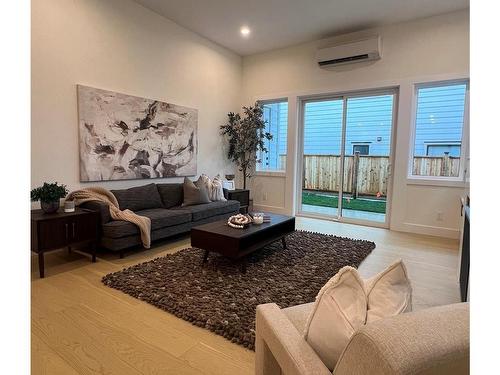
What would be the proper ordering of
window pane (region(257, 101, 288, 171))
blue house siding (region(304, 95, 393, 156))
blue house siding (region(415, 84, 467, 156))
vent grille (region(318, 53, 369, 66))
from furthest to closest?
window pane (region(257, 101, 288, 171))
blue house siding (region(304, 95, 393, 156))
vent grille (region(318, 53, 369, 66))
blue house siding (region(415, 84, 467, 156))

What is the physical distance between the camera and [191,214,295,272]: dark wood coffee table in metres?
2.75

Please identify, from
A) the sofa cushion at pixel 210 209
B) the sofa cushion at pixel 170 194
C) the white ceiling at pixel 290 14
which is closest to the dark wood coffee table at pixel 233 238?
the sofa cushion at pixel 210 209

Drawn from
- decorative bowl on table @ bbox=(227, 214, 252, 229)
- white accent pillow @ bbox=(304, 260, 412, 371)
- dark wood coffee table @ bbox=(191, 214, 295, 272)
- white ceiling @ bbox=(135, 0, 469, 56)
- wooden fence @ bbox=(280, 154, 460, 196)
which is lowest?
dark wood coffee table @ bbox=(191, 214, 295, 272)

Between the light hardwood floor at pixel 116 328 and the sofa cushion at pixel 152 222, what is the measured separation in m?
0.31

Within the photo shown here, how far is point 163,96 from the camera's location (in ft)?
15.0

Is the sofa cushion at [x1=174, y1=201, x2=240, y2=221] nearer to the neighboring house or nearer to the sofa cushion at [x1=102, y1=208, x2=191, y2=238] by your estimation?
the sofa cushion at [x1=102, y1=208, x2=191, y2=238]

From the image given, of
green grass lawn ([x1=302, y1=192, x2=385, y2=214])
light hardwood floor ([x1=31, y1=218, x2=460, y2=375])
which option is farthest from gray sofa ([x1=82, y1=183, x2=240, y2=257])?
green grass lawn ([x1=302, y1=192, x2=385, y2=214])

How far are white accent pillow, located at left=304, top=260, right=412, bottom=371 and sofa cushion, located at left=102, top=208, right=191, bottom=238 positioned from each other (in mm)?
2715

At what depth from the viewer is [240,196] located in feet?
17.7

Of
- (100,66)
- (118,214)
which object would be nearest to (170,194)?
(118,214)

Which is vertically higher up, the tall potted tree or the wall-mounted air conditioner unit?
the wall-mounted air conditioner unit

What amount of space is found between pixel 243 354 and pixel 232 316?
0.36m

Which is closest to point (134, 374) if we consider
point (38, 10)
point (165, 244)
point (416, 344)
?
point (416, 344)
